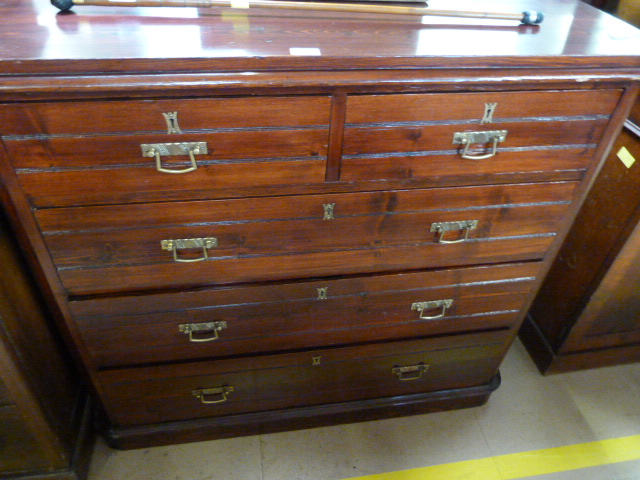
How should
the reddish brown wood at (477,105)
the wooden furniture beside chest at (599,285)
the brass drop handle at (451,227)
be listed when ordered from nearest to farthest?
1. the reddish brown wood at (477,105)
2. the brass drop handle at (451,227)
3. the wooden furniture beside chest at (599,285)

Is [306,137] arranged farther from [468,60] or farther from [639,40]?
[639,40]

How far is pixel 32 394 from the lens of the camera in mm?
1267

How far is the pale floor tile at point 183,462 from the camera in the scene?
5.19 ft

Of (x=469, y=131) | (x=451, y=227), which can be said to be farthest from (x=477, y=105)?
(x=451, y=227)

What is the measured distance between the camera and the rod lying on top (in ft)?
3.48

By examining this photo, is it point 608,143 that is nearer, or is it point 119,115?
point 119,115

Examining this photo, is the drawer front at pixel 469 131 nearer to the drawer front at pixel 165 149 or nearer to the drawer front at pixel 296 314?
the drawer front at pixel 165 149

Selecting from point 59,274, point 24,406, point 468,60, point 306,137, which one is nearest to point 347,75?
point 306,137

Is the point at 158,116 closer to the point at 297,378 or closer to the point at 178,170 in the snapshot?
the point at 178,170

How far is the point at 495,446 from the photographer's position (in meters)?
1.71

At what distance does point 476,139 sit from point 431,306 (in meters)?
0.53

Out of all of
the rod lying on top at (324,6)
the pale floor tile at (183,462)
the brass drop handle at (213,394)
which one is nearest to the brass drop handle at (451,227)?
the rod lying on top at (324,6)

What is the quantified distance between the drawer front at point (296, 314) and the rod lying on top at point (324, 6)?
24.9 inches

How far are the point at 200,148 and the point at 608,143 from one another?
926 millimetres
